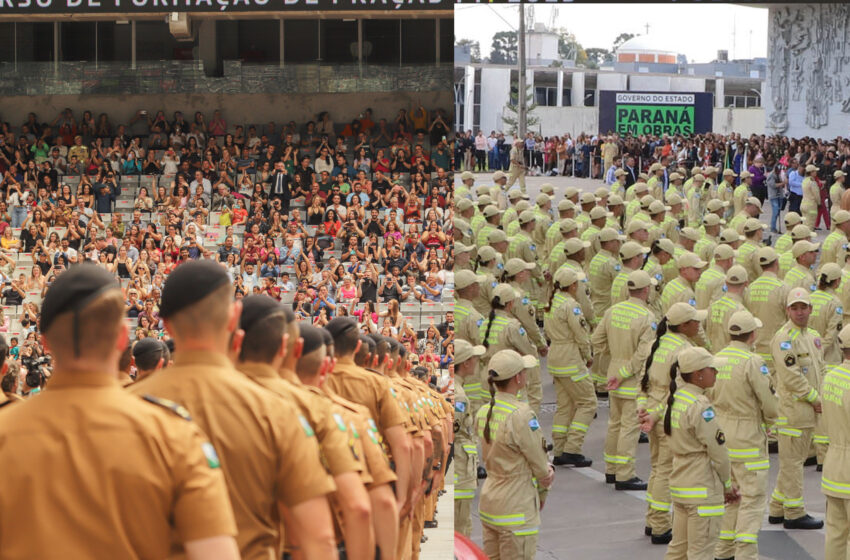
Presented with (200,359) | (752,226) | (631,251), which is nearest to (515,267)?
(631,251)

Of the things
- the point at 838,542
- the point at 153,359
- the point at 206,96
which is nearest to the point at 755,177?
the point at 206,96

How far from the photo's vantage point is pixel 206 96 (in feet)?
76.4

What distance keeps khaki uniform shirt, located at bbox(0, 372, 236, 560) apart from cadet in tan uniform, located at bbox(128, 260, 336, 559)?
11.1 inches

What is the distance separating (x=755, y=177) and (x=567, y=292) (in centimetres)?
1526

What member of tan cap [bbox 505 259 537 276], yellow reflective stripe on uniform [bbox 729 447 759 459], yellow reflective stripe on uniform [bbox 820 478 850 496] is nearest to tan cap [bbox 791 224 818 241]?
tan cap [bbox 505 259 537 276]

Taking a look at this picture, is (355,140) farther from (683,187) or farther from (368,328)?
(368,328)

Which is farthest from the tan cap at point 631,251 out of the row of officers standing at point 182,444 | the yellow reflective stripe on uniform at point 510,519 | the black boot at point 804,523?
the row of officers standing at point 182,444

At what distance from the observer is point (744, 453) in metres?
7.86

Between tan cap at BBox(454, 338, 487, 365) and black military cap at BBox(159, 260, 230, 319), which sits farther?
tan cap at BBox(454, 338, 487, 365)

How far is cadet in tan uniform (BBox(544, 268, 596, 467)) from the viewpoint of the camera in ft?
34.2

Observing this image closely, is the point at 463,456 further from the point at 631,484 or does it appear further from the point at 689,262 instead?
the point at 689,262

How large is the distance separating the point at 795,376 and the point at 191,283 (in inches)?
275

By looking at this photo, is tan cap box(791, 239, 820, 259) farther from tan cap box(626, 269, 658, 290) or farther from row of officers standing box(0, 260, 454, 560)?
row of officers standing box(0, 260, 454, 560)

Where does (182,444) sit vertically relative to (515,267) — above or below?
above
